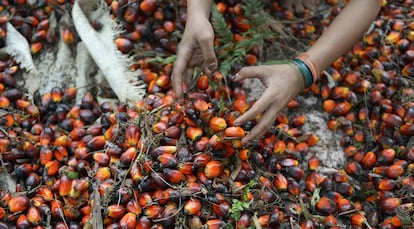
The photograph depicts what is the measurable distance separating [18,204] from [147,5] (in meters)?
1.42

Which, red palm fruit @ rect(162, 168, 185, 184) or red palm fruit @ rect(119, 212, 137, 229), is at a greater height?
red palm fruit @ rect(162, 168, 185, 184)

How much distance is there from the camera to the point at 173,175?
2.32 meters

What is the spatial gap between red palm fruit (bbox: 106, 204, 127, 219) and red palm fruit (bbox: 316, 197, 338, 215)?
99 centimetres

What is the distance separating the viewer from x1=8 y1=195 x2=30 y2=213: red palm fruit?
2422 millimetres

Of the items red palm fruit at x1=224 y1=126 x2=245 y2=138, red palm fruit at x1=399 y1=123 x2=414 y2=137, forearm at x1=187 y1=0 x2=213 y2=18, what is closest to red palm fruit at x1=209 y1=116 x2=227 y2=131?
red palm fruit at x1=224 y1=126 x2=245 y2=138

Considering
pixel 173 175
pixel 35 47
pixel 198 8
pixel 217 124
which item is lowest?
pixel 173 175

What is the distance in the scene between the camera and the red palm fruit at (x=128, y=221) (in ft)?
7.40

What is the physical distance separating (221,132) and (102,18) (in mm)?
1274

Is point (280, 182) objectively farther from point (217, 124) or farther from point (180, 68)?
point (180, 68)

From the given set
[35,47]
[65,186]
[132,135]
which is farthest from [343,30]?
[35,47]

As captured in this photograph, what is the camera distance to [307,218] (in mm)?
2451

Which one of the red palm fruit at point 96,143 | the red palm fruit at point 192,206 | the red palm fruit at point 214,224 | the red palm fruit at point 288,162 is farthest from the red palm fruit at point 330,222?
the red palm fruit at point 96,143

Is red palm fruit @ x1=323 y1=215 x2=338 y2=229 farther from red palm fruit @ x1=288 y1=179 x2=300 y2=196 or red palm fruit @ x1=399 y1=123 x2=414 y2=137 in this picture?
red palm fruit @ x1=399 y1=123 x2=414 y2=137

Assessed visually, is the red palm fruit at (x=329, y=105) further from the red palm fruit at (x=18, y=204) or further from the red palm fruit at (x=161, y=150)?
the red palm fruit at (x=18, y=204)
